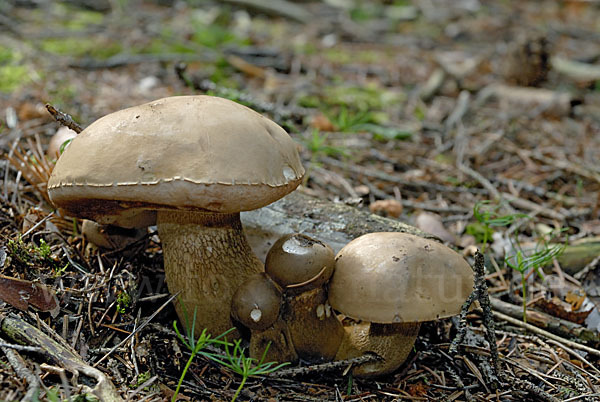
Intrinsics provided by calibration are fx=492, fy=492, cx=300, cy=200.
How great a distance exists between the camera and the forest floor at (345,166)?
1853 millimetres

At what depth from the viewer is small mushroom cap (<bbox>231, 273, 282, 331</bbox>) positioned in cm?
181

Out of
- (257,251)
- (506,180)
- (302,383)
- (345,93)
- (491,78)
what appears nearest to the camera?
(302,383)

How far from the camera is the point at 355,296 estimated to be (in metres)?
1.73

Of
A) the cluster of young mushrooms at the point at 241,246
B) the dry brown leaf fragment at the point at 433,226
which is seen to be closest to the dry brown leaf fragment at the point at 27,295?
the cluster of young mushrooms at the point at 241,246

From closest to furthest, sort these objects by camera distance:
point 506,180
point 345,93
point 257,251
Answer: point 257,251
point 506,180
point 345,93

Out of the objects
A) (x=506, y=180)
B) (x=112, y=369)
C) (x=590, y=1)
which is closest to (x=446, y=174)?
(x=506, y=180)

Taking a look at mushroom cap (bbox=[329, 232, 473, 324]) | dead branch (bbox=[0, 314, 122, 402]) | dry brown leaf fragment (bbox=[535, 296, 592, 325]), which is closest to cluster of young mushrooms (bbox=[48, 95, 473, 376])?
mushroom cap (bbox=[329, 232, 473, 324])

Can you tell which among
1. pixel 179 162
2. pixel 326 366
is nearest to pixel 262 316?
pixel 326 366

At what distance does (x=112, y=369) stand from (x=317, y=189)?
1.76 m

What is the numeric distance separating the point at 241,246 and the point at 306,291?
37 cm

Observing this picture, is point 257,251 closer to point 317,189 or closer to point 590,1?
point 317,189

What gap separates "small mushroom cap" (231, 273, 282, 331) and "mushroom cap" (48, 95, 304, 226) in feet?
1.16

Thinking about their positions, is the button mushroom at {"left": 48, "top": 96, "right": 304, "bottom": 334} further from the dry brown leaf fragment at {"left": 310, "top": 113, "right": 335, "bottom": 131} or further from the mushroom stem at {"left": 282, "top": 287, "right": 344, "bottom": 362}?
the dry brown leaf fragment at {"left": 310, "top": 113, "right": 335, "bottom": 131}

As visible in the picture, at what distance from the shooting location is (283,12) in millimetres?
8656
